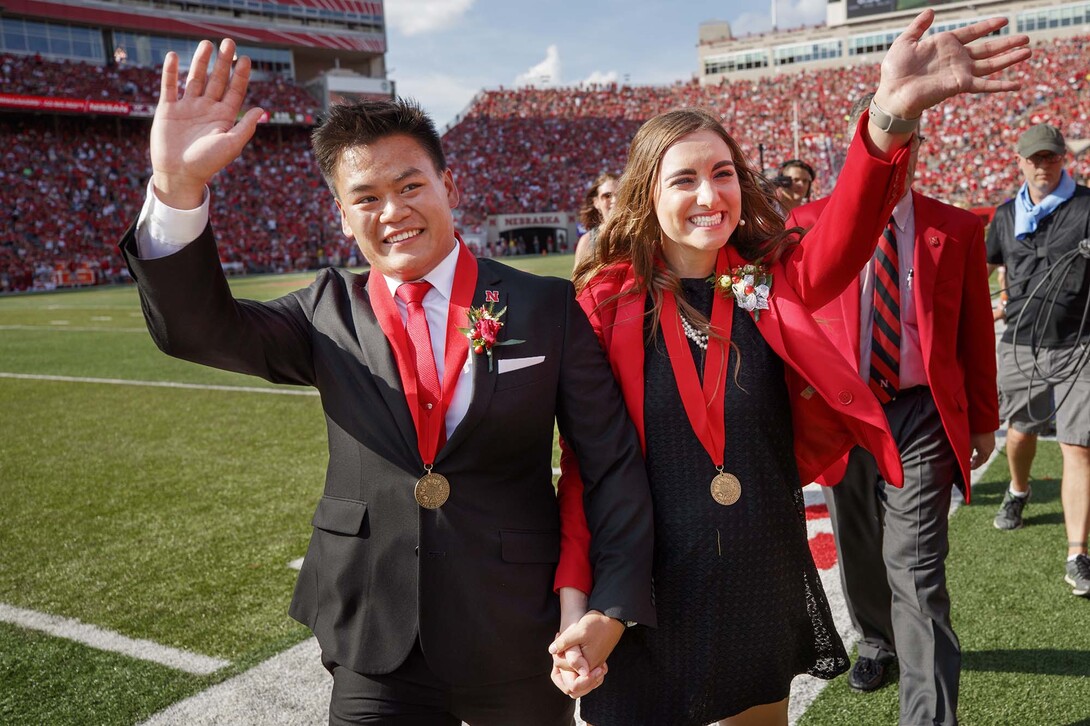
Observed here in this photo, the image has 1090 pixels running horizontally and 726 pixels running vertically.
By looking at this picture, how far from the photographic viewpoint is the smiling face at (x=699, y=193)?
2018 millimetres

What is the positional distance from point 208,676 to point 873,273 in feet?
9.55

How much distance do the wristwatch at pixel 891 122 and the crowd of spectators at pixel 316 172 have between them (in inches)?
1152

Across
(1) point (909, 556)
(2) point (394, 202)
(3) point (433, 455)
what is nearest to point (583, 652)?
(3) point (433, 455)

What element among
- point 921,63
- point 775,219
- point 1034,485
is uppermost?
point 921,63

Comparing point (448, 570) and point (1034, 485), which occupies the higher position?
point (448, 570)

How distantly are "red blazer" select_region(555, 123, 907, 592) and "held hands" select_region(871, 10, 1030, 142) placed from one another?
12 centimetres

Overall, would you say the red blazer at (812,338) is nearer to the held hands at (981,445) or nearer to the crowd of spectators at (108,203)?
the held hands at (981,445)

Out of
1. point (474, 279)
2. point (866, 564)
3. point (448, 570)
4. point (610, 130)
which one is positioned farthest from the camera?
point (610, 130)

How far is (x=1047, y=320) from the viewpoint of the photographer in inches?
155

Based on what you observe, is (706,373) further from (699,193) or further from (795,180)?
(795,180)

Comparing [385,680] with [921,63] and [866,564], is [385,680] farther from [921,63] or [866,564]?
[866,564]

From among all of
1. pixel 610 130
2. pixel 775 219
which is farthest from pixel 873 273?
pixel 610 130

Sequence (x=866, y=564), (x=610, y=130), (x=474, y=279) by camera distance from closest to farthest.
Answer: (x=474, y=279)
(x=866, y=564)
(x=610, y=130)

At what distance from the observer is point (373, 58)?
5628 centimetres
